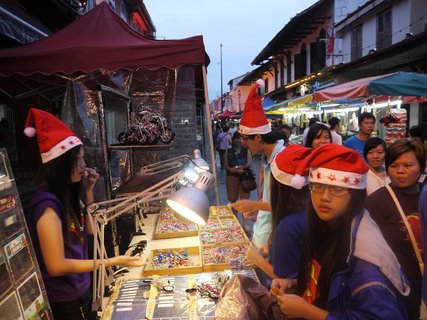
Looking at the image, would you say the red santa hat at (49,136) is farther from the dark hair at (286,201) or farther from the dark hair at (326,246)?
the dark hair at (326,246)

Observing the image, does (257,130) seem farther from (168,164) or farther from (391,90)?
(391,90)

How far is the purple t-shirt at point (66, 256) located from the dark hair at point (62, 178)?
0.06m

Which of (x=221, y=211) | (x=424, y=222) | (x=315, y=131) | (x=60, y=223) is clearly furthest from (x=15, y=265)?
(x=315, y=131)

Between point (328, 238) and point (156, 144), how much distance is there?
2.98 meters

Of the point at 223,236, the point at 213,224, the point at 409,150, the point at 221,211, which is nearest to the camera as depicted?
the point at 409,150

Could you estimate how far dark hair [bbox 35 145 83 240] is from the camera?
2.02 meters

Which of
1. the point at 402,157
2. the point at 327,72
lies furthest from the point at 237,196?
the point at 327,72

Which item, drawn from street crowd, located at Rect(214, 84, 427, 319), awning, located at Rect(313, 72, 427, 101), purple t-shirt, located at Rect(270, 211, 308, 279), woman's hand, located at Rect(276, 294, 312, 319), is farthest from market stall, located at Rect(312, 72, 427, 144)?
woman's hand, located at Rect(276, 294, 312, 319)

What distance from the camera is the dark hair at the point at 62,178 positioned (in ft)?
6.61

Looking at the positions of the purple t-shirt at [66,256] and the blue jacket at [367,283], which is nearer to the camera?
the blue jacket at [367,283]

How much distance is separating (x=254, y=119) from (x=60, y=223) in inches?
74.4

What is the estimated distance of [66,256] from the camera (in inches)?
80.9

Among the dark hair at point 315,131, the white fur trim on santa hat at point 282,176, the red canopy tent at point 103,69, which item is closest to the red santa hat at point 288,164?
the white fur trim on santa hat at point 282,176

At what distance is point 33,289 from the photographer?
1682 mm
